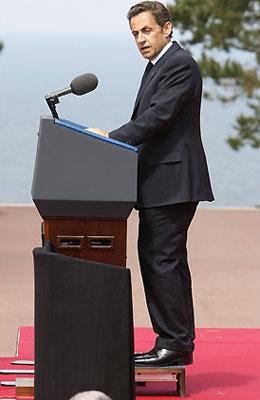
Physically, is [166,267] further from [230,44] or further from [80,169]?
[230,44]

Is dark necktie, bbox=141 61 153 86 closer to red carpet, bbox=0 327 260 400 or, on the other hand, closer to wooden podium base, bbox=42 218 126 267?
wooden podium base, bbox=42 218 126 267

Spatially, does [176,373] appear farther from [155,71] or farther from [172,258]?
[155,71]

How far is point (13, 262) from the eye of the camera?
1155 cm

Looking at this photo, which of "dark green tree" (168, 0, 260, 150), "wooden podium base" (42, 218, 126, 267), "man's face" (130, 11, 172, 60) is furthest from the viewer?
"dark green tree" (168, 0, 260, 150)

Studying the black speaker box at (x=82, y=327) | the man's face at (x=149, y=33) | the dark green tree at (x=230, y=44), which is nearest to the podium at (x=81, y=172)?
Result: the black speaker box at (x=82, y=327)

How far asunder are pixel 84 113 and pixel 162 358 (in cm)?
2752

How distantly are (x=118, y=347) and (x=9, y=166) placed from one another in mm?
20838

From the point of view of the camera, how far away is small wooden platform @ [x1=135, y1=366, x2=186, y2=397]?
6637 mm

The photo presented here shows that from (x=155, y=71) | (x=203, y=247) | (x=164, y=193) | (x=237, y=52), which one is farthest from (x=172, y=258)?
(x=237, y=52)

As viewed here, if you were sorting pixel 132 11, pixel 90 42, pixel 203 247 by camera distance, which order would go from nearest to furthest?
pixel 132 11 < pixel 203 247 < pixel 90 42

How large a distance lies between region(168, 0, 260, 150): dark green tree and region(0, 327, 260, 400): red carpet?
1248 centimetres

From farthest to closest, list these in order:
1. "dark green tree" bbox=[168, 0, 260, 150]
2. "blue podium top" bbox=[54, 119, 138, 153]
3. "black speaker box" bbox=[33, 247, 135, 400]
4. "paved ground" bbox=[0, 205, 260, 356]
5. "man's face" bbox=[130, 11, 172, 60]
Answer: "dark green tree" bbox=[168, 0, 260, 150] → "paved ground" bbox=[0, 205, 260, 356] → "man's face" bbox=[130, 11, 172, 60] → "blue podium top" bbox=[54, 119, 138, 153] → "black speaker box" bbox=[33, 247, 135, 400]

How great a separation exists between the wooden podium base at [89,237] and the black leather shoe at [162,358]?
1.93 ft

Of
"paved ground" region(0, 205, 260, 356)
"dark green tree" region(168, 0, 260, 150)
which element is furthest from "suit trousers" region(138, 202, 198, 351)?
"dark green tree" region(168, 0, 260, 150)
